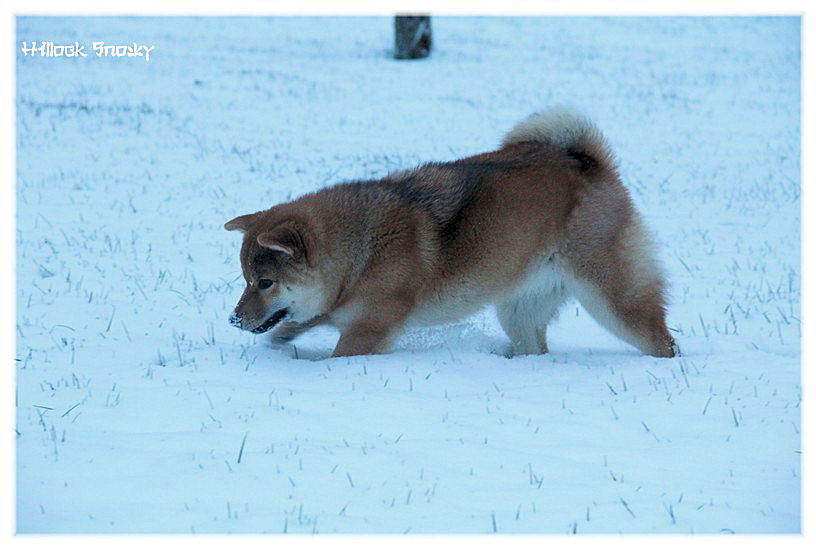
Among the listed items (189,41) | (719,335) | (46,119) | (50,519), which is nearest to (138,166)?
(46,119)

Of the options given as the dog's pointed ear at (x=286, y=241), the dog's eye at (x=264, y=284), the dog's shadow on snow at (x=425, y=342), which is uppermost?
the dog's pointed ear at (x=286, y=241)

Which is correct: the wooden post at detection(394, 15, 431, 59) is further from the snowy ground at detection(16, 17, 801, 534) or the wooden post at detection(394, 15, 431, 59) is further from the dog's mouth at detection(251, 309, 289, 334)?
the dog's mouth at detection(251, 309, 289, 334)

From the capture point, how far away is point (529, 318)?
261 inches

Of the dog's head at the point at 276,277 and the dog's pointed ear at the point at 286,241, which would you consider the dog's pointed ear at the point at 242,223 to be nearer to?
the dog's head at the point at 276,277

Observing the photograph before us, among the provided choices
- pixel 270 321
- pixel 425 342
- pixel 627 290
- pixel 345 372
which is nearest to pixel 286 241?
pixel 270 321

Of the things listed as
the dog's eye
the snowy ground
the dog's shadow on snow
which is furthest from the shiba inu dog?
the snowy ground

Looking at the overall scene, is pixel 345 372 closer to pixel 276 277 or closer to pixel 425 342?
pixel 276 277

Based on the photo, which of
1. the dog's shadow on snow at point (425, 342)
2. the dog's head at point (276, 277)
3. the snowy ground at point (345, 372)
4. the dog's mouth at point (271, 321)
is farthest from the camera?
the dog's shadow on snow at point (425, 342)

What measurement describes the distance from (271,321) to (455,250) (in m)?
1.38

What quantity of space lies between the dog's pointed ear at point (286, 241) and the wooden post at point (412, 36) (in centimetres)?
1857

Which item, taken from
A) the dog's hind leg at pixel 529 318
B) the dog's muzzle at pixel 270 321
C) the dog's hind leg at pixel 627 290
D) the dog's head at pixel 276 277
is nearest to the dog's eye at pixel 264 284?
the dog's head at pixel 276 277

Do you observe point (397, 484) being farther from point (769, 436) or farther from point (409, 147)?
point (409, 147)

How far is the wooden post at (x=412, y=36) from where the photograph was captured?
76.5 ft

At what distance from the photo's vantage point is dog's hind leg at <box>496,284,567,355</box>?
6.54 m
